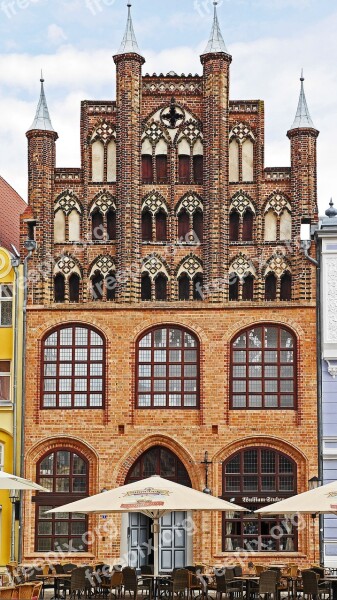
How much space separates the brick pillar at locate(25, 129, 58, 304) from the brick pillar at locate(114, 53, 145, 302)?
1928 mm

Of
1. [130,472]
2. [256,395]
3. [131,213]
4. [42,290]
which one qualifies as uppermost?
[131,213]

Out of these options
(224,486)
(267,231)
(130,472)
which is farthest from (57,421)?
(267,231)

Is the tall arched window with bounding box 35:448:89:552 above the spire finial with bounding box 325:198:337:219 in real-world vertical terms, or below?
below

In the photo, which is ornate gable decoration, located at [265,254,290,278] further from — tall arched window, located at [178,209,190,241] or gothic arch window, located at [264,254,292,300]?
tall arched window, located at [178,209,190,241]

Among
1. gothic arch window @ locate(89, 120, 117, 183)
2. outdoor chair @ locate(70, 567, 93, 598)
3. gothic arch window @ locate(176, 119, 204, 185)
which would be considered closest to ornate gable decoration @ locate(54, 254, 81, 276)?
gothic arch window @ locate(89, 120, 117, 183)

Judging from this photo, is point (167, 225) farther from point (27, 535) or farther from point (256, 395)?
point (27, 535)

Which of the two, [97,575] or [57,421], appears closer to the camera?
[97,575]

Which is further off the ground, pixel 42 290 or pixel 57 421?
pixel 42 290

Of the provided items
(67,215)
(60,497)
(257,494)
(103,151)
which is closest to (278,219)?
(103,151)

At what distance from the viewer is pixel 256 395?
112 feet

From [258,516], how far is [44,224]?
32.8 feet

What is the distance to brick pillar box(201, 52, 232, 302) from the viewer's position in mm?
34406

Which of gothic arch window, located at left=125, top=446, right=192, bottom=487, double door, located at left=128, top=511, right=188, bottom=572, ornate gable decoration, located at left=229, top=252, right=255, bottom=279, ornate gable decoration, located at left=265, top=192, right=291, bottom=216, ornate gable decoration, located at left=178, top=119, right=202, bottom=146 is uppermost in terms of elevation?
ornate gable decoration, located at left=178, top=119, right=202, bottom=146

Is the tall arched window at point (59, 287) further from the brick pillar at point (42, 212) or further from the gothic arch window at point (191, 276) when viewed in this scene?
the gothic arch window at point (191, 276)
